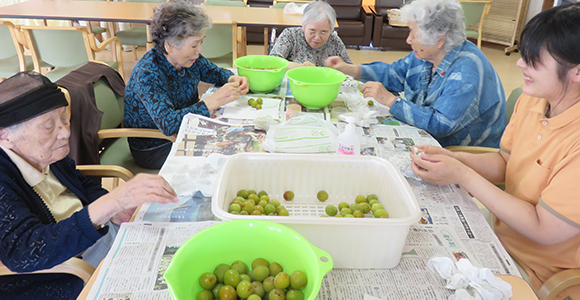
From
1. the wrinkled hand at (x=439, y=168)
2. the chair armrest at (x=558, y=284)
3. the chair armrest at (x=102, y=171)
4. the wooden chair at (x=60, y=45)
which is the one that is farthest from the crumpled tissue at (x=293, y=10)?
the chair armrest at (x=558, y=284)

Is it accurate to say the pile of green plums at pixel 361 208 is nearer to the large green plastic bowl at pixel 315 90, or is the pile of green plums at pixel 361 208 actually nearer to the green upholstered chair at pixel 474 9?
the large green plastic bowl at pixel 315 90

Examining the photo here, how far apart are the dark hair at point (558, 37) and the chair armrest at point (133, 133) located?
1.51 metres

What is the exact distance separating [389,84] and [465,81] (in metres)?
0.66

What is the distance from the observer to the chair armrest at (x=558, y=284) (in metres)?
1.02

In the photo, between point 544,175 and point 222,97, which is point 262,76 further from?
point 544,175

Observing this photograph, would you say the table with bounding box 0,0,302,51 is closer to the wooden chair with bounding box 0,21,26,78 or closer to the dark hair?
the wooden chair with bounding box 0,21,26,78

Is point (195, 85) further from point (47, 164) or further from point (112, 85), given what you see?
point (47, 164)

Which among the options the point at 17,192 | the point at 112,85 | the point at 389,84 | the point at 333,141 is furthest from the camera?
the point at 389,84

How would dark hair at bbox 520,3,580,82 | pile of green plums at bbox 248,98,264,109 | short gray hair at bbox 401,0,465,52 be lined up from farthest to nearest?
pile of green plums at bbox 248,98,264,109
short gray hair at bbox 401,0,465,52
dark hair at bbox 520,3,580,82

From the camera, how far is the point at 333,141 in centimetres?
147

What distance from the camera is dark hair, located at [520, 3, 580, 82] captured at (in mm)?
981

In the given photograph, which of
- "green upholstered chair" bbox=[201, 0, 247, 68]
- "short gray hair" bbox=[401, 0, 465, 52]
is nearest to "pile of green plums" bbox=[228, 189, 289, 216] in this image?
"short gray hair" bbox=[401, 0, 465, 52]

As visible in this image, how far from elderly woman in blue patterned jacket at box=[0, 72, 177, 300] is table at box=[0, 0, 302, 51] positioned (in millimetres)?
2588

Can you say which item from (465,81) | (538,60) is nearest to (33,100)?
(538,60)
